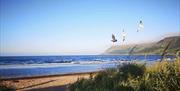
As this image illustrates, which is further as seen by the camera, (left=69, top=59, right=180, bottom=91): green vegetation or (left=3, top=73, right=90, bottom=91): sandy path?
(left=3, top=73, right=90, bottom=91): sandy path

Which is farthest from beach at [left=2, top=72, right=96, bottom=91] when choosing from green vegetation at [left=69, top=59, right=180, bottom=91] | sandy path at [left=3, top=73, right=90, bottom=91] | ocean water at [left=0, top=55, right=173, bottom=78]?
green vegetation at [left=69, top=59, right=180, bottom=91]

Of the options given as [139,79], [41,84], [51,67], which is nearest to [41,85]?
[41,84]

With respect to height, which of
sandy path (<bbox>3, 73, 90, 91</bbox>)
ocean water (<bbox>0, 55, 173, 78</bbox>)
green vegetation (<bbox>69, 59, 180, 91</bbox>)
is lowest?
sandy path (<bbox>3, 73, 90, 91</bbox>)

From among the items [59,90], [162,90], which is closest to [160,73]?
[162,90]

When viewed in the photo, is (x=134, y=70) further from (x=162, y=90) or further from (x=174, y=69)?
(x=162, y=90)

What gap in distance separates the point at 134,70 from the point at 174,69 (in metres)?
1.85

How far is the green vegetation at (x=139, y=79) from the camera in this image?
18.4 feet

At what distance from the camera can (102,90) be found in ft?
20.9

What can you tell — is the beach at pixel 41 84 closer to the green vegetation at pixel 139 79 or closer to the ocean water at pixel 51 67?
the ocean water at pixel 51 67

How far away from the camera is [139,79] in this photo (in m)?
6.84

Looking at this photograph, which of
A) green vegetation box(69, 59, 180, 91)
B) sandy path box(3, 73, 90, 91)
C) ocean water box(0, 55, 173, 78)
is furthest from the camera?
ocean water box(0, 55, 173, 78)

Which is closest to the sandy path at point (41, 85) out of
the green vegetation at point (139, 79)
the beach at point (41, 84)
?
the beach at point (41, 84)

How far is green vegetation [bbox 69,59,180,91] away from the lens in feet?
18.4

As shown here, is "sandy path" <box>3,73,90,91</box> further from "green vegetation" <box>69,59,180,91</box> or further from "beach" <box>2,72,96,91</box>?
"green vegetation" <box>69,59,180,91</box>
